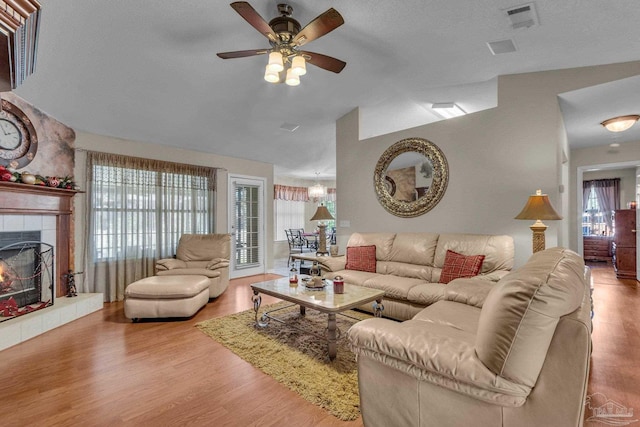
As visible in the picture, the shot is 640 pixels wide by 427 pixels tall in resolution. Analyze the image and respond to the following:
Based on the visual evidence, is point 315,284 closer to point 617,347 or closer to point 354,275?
point 354,275

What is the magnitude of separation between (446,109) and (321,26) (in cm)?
332

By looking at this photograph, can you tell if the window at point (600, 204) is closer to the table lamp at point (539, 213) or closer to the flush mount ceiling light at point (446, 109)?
the flush mount ceiling light at point (446, 109)

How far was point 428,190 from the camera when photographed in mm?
4023

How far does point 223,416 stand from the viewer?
1.81 meters

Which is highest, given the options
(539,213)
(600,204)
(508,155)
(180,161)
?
(180,161)

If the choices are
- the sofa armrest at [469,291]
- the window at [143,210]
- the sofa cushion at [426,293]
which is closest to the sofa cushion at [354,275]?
the sofa cushion at [426,293]

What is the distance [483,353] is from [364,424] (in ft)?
2.63

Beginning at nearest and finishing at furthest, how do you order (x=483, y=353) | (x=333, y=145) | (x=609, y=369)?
(x=483, y=353) < (x=609, y=369) < (x=333, y=145)

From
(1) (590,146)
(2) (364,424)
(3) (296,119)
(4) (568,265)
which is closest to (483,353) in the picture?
(4) (568,265)

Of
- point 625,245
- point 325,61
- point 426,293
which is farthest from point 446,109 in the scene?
point 625,245

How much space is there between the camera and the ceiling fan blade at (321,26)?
1.95 m

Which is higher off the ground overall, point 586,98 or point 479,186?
point 586,98

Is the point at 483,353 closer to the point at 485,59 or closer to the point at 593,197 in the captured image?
the point at 485,59

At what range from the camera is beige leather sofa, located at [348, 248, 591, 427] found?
112 centimetres
